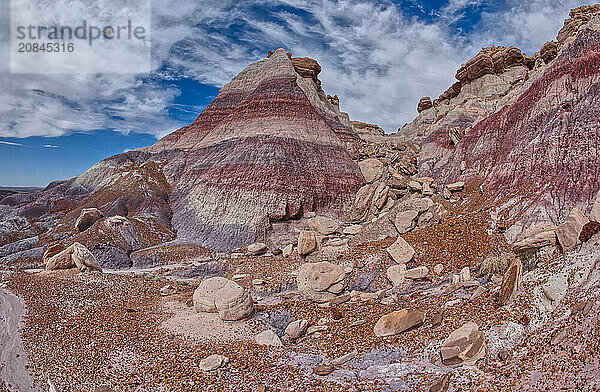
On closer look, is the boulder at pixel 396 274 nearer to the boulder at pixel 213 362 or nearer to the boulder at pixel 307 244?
the boulder at pixel 307 244

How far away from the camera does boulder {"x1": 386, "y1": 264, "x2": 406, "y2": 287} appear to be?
13.9m

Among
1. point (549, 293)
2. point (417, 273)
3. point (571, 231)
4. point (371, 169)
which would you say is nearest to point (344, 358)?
point (549, 293)

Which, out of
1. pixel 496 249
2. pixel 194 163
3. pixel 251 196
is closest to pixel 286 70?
pixel 194 163

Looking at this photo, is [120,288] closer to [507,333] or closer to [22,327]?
[22,327]

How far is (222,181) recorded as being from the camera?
30766 mm

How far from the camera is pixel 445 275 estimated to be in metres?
13.2

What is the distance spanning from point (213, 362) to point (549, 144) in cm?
1674

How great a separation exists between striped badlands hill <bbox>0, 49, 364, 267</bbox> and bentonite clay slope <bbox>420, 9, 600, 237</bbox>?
1245 cm

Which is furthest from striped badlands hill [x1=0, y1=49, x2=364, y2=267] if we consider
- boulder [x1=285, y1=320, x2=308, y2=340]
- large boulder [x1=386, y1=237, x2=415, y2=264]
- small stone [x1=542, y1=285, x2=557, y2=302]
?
small stone [x1=542, y1=285, x2=557, y2=302]

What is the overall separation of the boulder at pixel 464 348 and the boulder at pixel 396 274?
5.61 meters

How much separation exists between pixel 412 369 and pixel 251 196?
2197cm

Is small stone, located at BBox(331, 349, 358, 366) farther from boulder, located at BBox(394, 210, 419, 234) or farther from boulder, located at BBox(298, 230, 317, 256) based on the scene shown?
boulder, located at BBox(298, 230, 317, 256)

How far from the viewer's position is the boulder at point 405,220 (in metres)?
19.0

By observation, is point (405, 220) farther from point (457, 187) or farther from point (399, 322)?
point (399, 322)
